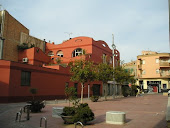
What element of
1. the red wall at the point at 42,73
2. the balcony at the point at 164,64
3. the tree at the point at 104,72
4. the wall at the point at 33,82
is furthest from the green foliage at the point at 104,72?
the balcony at the point at 164,64

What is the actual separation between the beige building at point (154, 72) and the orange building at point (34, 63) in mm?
10070

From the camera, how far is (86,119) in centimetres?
846

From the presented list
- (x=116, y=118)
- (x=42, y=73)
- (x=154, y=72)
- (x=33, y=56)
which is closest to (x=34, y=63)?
(x=33, y=56)

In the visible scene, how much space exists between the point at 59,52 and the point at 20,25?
980cm

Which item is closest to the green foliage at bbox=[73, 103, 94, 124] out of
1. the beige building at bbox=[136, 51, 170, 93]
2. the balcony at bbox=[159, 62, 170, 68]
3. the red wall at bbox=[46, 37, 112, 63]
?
the red wall at bbox=[46, 37, 112, 63]

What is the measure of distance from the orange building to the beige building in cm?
1007

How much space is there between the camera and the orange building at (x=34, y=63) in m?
20.2

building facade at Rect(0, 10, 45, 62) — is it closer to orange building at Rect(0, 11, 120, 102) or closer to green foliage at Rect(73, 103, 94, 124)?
orange building at Rect(0, 11, 120, 102)

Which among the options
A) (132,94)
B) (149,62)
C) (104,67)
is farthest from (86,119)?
(149,62)

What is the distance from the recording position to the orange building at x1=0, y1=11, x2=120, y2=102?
20250 mm

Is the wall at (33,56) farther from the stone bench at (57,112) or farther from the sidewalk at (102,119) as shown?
the stone bench at (57,112)

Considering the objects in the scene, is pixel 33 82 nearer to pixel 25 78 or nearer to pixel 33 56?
pixel 25 78

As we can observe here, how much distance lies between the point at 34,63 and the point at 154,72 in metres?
35.3

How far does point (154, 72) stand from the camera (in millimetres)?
52812
